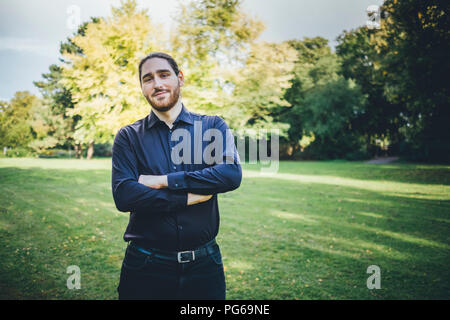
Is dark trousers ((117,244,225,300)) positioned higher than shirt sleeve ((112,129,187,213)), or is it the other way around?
shirt sleeve ((112,129,187,213))

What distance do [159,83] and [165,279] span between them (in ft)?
5.04

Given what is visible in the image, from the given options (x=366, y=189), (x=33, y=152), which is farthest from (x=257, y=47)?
(x=33, y=152)

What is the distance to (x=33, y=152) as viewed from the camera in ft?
112

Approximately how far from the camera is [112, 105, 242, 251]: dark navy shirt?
2.10 meters

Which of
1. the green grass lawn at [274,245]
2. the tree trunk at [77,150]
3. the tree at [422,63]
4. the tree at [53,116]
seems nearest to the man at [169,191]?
the green grass lawn at [274,245]

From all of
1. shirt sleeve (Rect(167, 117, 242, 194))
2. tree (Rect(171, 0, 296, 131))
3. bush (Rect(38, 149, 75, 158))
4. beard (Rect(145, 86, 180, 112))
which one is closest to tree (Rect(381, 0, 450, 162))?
tree (Rect(171, 0, 296, 131))

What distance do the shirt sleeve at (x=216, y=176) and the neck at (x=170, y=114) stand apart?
37 cm

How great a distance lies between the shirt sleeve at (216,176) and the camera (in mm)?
2176

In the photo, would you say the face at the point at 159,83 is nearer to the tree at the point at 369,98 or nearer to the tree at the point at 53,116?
the tree at the point at 369,98

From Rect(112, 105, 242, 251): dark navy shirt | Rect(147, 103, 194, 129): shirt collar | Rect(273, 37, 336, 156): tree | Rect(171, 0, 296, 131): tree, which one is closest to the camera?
Rect(112, 105, 242, 251): dark navy shirt

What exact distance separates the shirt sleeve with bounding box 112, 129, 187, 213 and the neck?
0.36 m

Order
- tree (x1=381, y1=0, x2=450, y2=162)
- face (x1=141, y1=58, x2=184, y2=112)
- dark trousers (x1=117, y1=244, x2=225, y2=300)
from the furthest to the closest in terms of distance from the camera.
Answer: tree (x1=381, y1=0, x2=450, y2=162) → face (x1=141, y1=58, x2=184, y2=112) → dark trousers (x1=117, y1=244, x2=225, y2=300)

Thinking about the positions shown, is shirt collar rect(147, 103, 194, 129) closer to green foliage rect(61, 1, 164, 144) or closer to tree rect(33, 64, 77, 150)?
green foliage rect(61, 1, 164, 144)
